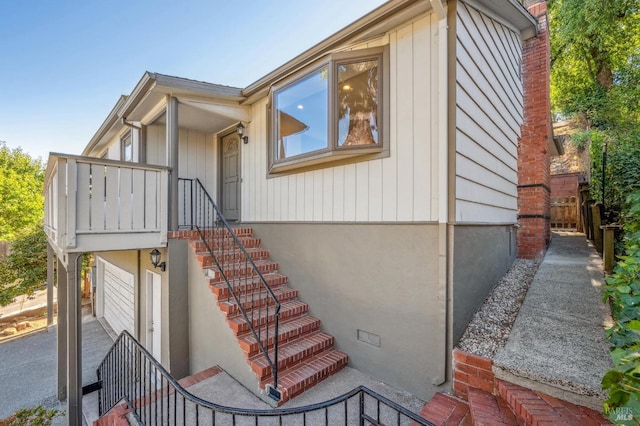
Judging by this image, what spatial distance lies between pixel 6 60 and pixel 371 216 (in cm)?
1636

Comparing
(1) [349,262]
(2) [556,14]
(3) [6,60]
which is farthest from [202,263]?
(2) [556,14]

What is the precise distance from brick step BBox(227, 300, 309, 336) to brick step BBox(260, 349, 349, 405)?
708 millimetres

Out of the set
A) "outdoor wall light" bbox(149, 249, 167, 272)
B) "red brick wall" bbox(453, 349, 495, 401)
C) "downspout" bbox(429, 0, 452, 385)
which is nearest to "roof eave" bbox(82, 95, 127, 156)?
"outdoor wall light" bbox(149, 249, 167, 272)

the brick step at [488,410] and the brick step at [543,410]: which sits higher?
the brick step at [543,410]

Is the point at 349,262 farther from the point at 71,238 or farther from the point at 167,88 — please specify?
the point at 167,88

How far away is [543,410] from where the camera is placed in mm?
2199

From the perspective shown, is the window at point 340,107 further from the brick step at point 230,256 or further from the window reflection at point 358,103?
the brick step at point 230,256

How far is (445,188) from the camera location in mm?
3078

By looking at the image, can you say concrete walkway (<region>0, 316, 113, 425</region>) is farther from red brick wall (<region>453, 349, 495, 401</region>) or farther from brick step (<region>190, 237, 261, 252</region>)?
red brick wall (<region>453, 349, 495, 401</region>)

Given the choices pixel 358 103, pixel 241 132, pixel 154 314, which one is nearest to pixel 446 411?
pixel 358 103

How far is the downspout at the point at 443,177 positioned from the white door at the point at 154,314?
474cm

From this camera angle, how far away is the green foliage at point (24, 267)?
9.29 m

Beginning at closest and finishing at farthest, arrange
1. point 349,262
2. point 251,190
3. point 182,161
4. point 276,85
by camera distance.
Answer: point 349,262, point 276,85, point 251,190, point 182,161

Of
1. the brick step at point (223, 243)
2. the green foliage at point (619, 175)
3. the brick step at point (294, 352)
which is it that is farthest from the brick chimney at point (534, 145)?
the brick step at point (223, 243)
